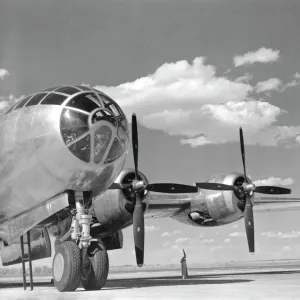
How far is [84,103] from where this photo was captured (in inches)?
424

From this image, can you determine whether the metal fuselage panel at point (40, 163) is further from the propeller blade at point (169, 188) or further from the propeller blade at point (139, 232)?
the propeller blade at point (169, 188)

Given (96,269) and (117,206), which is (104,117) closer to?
(96,269)

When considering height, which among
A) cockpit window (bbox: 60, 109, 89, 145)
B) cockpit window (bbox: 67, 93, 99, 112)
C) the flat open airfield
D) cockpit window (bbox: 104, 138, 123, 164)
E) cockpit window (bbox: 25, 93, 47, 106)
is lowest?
the flat open airfield

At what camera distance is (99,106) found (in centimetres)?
1087

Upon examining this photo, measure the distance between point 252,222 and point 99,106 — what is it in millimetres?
8589

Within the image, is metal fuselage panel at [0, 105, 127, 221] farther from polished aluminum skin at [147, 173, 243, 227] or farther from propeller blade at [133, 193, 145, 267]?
polished aluminum skin at [147, 173, 243, 227]

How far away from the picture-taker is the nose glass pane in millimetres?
10602

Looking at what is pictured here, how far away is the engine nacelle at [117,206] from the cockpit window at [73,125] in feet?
13.6

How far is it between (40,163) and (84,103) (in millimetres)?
1628

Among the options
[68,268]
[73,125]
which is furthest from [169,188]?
[68,268]

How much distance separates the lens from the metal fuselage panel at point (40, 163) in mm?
10656

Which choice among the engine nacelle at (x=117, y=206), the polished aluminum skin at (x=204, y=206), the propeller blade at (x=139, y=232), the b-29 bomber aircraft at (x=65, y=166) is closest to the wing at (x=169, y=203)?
the polished aluminum skin at (x=204, y=206)

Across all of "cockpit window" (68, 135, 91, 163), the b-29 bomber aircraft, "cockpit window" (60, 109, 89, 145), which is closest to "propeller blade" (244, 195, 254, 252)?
the b-29 bomber aircraft

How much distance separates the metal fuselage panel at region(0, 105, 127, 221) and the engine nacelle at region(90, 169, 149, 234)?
2986 mm
